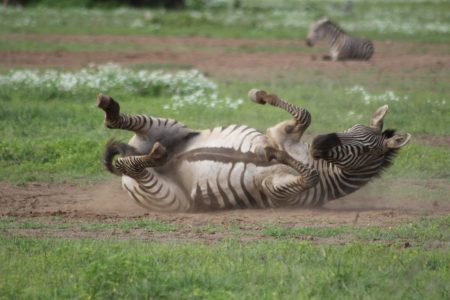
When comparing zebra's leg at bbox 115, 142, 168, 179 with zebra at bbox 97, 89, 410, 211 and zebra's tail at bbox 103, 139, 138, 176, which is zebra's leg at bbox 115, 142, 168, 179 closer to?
zebra at bbox 97, 89, 410, 211

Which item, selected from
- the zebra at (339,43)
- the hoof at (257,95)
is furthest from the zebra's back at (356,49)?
the hoof at (257,95)

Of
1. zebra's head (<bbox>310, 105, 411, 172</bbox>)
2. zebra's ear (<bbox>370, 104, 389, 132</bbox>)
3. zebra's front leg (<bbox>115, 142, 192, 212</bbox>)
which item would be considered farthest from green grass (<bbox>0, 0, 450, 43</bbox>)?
zebra's front leg (<bbox>115, 142, 192, 212</bbox>)

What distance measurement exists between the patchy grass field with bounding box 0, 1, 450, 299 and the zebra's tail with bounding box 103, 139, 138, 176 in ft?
1.24

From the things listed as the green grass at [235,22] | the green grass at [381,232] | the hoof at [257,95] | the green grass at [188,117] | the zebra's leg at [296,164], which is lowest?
the green grass at [235,22]

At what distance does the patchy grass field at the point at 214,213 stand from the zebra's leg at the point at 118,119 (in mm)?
746

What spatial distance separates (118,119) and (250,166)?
1298 millimetres

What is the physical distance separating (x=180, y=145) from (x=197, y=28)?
16957mm

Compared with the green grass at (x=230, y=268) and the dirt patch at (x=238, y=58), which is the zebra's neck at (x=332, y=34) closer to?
the dirt patch at (x=238, y=58)

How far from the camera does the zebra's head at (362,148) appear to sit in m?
8.38

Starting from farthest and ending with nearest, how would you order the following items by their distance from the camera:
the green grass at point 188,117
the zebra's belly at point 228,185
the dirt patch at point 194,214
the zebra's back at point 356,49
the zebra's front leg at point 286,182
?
the zebra's back at point 356,49, the green grass at point 188,117, the zebra's belly at point 228,185, the zebra's front leg at point 286,182, the dirt patch at point 194,214

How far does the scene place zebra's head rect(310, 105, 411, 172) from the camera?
8.38m

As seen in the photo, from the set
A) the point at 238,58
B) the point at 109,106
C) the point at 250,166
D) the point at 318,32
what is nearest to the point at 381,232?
the point at 250,166

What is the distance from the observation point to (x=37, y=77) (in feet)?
49.2

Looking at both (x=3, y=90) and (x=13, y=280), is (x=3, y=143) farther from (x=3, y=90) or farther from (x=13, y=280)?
(x=13, y=280)
